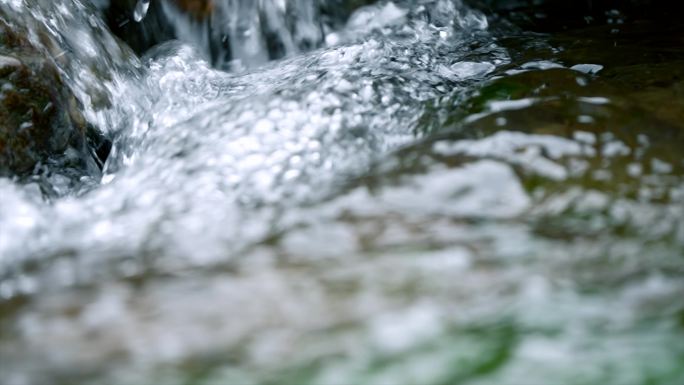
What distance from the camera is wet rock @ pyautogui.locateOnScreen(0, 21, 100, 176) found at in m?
2.80

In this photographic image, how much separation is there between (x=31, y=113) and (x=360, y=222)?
4.77 feet

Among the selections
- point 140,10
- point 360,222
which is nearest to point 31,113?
point 360,222

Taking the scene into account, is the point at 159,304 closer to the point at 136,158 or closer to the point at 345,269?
the point at 345,269

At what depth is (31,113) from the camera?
2.88m

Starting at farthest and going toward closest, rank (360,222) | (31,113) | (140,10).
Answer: (140,10) < (31,113) < (360,222)

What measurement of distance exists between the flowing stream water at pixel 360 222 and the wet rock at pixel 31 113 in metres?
0.08

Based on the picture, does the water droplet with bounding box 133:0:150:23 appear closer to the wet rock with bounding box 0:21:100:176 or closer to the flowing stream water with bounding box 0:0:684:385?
the flowing stream water with bounding box 0:0:684:385

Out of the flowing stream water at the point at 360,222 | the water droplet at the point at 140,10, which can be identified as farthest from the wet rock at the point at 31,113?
the water droplet at the point at 140,10

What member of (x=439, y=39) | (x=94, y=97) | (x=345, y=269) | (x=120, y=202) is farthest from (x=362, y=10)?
(x=345, y=269)

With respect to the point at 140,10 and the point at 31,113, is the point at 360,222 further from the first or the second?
the point at 140,10

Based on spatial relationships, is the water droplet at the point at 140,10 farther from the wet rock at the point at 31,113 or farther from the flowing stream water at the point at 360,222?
the wet rock at the point at 31,113

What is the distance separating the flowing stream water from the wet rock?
8 centimetres

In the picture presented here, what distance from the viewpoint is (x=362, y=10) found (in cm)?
486

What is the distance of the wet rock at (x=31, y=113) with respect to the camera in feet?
9.20
